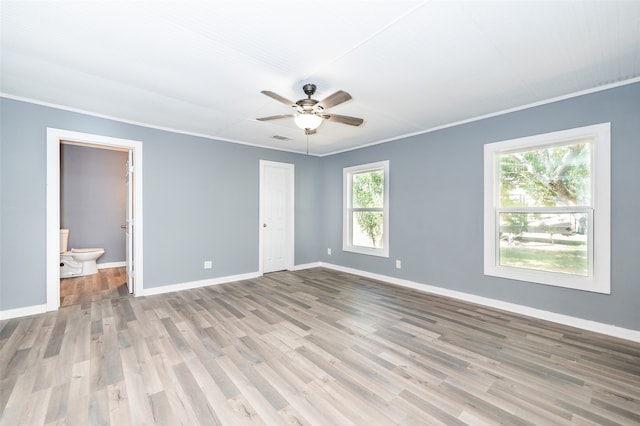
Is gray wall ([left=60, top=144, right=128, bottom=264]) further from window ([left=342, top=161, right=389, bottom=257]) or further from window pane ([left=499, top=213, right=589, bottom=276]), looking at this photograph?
window pane ([left=499, top=213, right=589, bottom=276])

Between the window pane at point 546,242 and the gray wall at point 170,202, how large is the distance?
11.9ft

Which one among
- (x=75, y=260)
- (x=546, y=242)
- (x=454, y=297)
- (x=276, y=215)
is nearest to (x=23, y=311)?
(x=75, y=260)

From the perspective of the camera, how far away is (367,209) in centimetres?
534

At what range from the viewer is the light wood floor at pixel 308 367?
171 centimetres

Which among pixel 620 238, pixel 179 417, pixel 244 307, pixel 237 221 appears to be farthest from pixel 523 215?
pixel 237 221

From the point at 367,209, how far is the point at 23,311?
198 inches

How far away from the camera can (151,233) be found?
411 cm

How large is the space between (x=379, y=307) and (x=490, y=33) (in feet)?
9.93

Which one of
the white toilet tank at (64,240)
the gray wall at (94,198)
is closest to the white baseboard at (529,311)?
the gray wall at (94,198)

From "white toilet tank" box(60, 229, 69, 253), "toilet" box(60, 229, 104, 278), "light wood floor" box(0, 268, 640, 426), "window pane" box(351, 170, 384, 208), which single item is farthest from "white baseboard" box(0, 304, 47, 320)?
"window pane" box(351, 170, 384, 208)

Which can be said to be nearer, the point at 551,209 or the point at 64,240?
the point at 551,209

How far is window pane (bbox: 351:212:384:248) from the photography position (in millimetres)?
5160

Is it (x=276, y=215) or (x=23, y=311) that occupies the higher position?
(x=276, y=215)

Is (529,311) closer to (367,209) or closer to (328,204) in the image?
(367,209)
